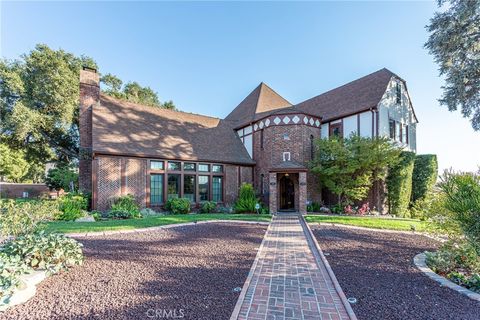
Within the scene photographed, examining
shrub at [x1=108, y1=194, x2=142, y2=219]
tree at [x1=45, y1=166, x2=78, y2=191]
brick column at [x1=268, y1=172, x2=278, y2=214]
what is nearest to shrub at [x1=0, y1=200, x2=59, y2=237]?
shrub at [x1=108, y1=194, x2=142, y2=219]

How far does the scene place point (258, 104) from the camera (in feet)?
63.2

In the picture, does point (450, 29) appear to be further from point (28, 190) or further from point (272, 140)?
point (28, 190)

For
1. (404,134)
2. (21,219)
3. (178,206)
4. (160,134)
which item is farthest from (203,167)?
(404,134)

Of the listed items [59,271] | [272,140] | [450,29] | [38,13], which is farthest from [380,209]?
[38,13]

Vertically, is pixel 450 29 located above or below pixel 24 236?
above

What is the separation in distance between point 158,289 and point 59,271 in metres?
1.99

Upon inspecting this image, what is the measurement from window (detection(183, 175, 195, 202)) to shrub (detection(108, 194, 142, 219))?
10.1ft

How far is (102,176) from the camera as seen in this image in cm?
1188

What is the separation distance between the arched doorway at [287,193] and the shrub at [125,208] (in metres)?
8.85

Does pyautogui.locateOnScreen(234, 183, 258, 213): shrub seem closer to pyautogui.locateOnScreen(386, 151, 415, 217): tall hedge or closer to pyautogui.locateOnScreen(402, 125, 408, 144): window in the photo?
pyautogui.locateOnScreen(386, 151, 415, 217): tall hedge

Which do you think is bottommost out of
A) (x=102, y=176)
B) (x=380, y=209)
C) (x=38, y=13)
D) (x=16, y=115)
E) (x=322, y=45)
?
(x=380, y=209)

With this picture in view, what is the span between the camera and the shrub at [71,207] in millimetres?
10016

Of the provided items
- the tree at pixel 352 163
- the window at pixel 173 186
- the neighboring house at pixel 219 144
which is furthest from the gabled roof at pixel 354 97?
the window at pixel 173 186

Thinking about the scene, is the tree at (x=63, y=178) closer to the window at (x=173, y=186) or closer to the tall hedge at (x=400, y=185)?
the window at (x=173, y=186)
